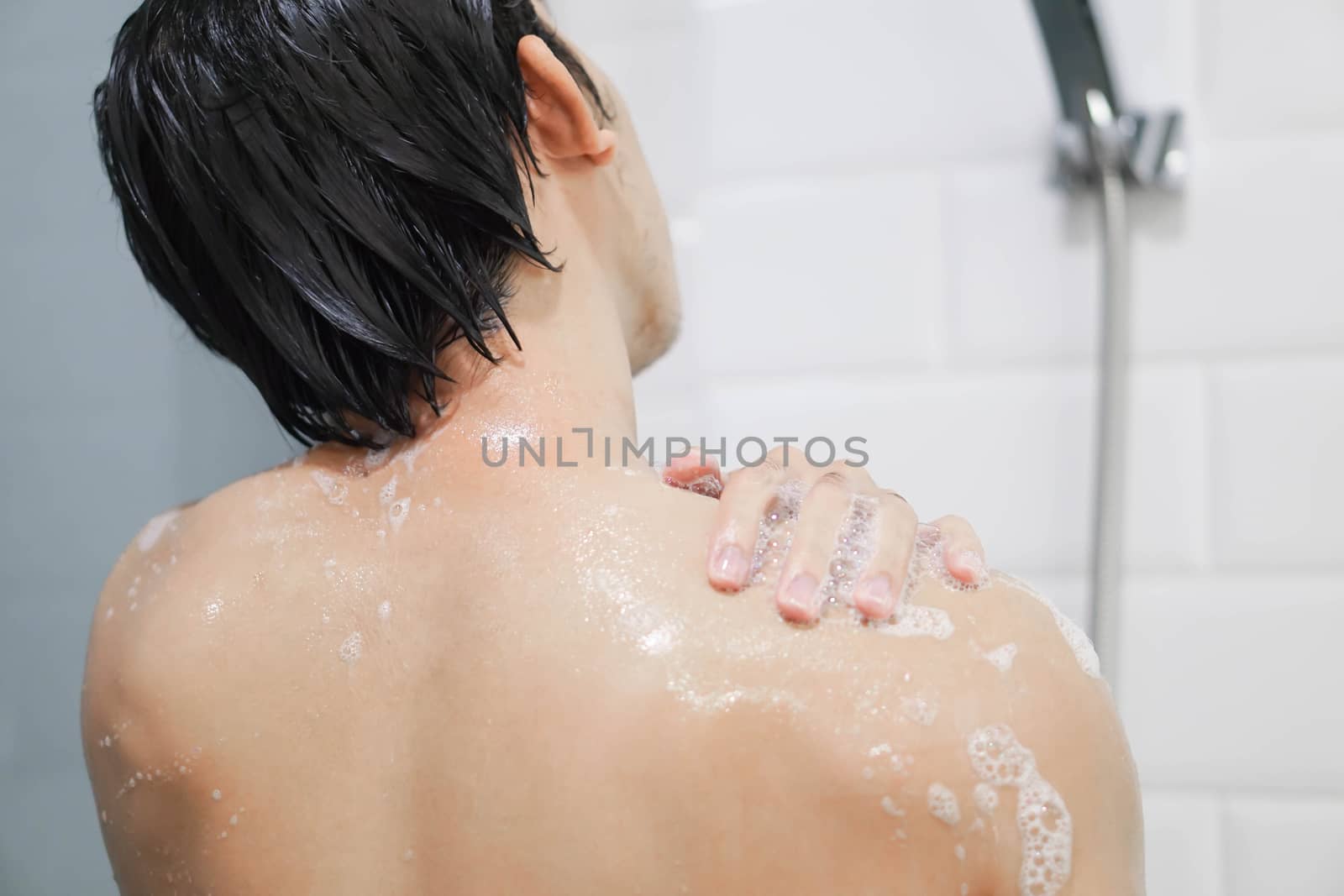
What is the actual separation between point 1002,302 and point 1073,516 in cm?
21

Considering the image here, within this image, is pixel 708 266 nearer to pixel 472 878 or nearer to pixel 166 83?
pixel 166 83

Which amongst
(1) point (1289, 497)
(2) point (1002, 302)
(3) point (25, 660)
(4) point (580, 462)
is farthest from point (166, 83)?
(1) point (1289, 497)

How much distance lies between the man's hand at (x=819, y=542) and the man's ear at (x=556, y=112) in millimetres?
217

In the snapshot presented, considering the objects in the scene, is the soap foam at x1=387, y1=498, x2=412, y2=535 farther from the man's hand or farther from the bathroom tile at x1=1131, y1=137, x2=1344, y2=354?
the bathroom tile at x1=1131, y1=137, x2=1344, y2=354

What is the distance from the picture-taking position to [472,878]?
49 cm

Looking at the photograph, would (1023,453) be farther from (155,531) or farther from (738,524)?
(155,531)

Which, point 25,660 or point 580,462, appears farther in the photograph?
Answer: point 25,660

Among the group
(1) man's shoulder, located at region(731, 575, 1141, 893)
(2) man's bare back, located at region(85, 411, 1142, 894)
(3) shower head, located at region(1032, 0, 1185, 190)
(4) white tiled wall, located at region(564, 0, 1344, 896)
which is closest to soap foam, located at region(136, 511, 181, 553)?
(2) man's bare back, located at region(85, 411, 1142, 894)

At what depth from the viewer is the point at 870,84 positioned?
1.02 m

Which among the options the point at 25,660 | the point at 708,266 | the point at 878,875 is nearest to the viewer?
the point at 878,875

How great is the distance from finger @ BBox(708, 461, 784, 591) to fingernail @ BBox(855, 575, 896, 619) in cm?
6

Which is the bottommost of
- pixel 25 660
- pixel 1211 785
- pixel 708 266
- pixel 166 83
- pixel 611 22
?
pixel 1211 785

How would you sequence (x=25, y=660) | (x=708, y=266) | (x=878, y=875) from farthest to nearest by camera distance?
(x=708, y=266), (x=25, y=660), (x=878, y=875)

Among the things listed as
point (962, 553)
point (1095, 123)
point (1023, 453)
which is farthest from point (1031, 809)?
point (1095, 123)
